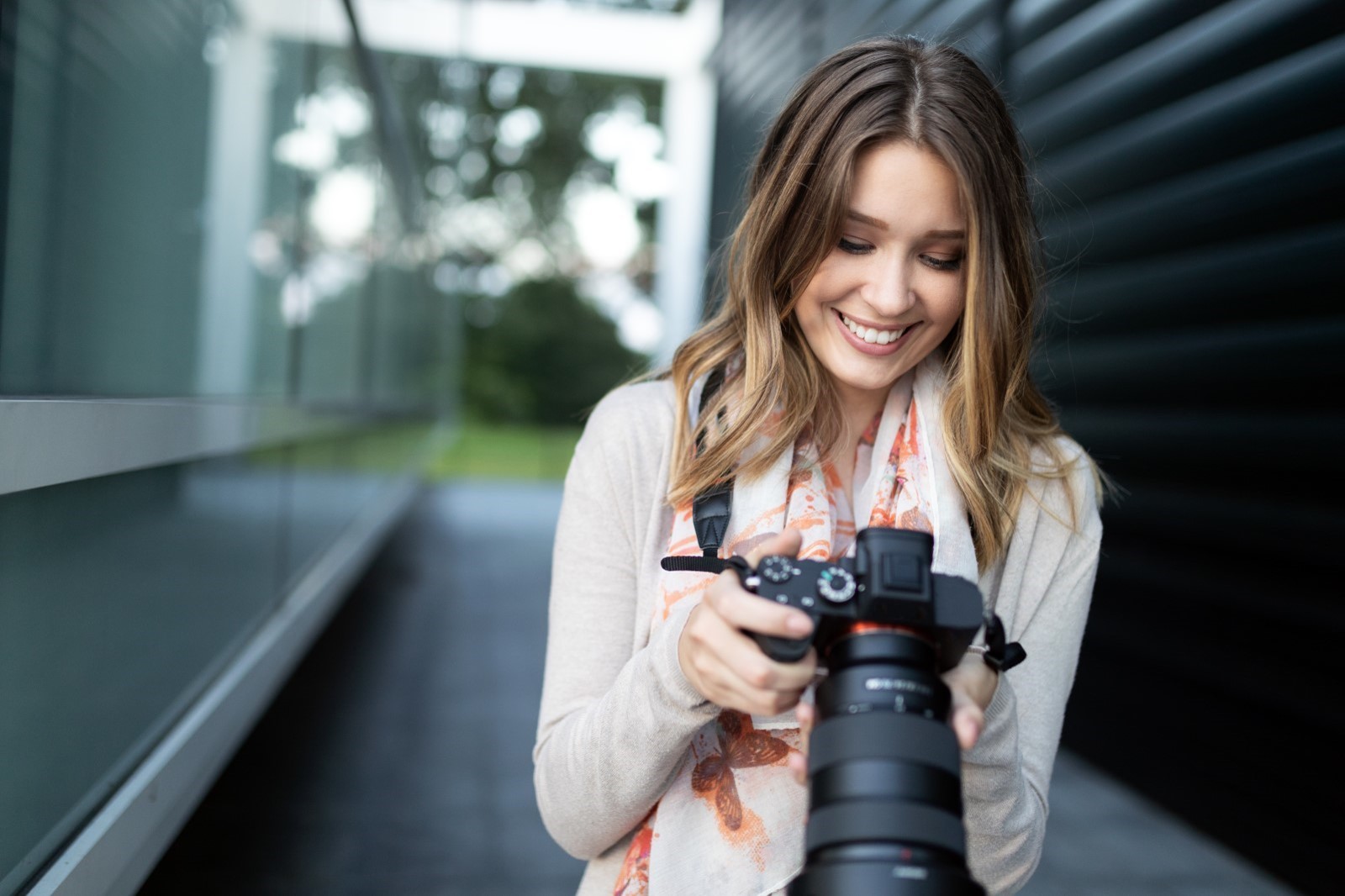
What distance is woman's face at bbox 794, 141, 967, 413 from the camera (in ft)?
4.66

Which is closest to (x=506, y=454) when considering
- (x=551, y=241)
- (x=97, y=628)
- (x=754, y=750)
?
(x=551, y=241)

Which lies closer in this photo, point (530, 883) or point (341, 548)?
point (530, 883)

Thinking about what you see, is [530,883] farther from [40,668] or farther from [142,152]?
[142,152]

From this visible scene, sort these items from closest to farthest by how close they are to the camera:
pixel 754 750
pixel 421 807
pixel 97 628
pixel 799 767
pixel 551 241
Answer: pixel 799 767 < pixel 754 750 < pixel 97 628 < pixel 421 807 < pixel 551 241

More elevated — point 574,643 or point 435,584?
point 574,643

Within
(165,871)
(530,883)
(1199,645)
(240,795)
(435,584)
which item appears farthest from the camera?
(435,584)

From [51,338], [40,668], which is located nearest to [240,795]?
[40,668]

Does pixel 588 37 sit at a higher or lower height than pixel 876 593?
higher

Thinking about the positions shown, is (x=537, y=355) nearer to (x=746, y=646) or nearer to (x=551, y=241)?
(x=551, y=241)

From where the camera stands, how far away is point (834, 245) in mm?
1464

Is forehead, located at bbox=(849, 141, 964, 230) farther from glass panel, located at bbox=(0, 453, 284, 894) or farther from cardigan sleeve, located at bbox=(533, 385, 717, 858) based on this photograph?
glass panel, located at bbox=(0, 453, 284, 894)

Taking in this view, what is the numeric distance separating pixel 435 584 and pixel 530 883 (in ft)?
12.7

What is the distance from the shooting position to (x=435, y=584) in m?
6.40

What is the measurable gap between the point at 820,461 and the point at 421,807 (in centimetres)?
190
